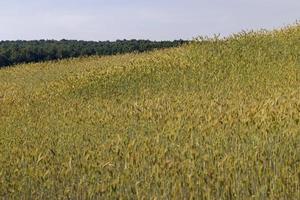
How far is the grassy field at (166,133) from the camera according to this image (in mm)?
4355

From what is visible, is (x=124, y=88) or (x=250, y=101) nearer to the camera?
(x=250, y=101)

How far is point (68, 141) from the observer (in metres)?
6.70

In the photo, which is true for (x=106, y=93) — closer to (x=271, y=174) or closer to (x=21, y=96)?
(x=21, y=96)

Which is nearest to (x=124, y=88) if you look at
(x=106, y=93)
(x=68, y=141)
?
(x=106, y=93)

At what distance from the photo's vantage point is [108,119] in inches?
309

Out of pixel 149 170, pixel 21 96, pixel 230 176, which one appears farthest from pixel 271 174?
pixel 21 96

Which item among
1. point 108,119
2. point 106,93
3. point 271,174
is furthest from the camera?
point 106,93

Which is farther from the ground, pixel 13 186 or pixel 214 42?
pixel 214 42

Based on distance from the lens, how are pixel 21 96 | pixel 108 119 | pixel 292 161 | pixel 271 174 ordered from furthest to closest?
pixel 21 96 < pixel 108 119 < pixel 292 161 < pixel 271 174

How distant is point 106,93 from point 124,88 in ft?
1.59

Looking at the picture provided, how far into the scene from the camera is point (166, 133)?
20.7 feet

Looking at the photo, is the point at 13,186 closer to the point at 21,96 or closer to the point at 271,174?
the point at 271,174

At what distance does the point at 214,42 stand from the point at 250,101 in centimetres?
789

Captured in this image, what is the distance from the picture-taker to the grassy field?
4.36m
